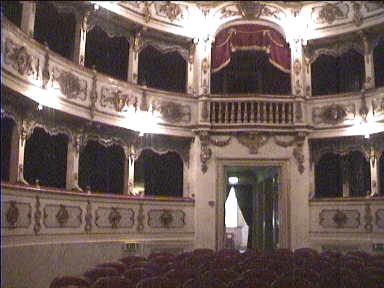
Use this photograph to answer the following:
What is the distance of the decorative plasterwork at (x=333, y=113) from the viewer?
12.9 m

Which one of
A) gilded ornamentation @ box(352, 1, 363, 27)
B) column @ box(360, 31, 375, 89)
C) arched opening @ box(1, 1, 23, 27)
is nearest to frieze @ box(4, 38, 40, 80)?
arched opening @ box(1, 1, 23, 27)

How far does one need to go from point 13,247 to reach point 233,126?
697 centimetres

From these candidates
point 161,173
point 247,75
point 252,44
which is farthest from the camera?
point 247,75

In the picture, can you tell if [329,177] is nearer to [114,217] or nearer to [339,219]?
[339,219]

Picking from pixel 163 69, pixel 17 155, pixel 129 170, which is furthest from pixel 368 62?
pixel 17 155

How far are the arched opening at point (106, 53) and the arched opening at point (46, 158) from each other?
2423mm

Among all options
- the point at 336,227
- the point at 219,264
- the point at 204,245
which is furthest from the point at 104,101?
the point at 336,227

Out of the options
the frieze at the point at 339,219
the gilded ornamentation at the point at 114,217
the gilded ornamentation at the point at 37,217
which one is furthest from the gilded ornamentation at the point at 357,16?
the gilded ornamentation at the point at 37,217

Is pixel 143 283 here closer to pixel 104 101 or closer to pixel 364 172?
pixel 104 101

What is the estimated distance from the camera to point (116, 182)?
12.5 m

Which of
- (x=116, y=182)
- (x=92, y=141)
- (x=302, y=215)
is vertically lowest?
(x=302, y=215)

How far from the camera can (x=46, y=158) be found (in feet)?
35.0

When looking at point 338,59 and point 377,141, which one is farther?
point 338,59

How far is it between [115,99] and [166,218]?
132 inches
